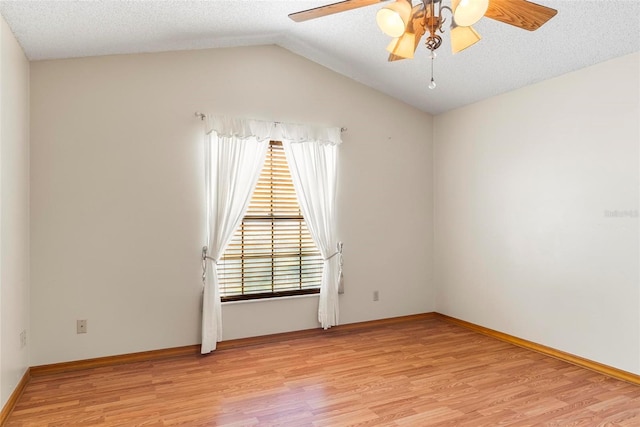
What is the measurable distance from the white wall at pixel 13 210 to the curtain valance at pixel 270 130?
4.83ft

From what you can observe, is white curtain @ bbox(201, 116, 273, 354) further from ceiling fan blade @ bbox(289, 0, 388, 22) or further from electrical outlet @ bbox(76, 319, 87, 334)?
ceiling fan blade @ bbox(289, 0, 388, 22)

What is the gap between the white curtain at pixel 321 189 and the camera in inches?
172

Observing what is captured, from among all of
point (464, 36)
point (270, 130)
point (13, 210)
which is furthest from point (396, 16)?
point (13, 210)

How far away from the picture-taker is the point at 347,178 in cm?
473

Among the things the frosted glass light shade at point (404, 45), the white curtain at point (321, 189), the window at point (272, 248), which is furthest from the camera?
the white curtain at point (321, 189)

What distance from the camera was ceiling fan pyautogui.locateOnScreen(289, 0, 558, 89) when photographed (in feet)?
6.06

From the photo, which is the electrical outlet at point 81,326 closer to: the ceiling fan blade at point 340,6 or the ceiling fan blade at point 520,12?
the ceiling fan blade at point 340,6

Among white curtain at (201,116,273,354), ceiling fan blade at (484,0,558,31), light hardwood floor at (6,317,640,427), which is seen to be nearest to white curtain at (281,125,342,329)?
white curtain at (201,116,273,354)

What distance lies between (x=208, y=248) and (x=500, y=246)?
9.93 feet

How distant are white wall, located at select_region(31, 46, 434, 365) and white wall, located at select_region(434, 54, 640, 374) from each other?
120 cm

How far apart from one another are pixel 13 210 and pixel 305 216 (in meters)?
2.50

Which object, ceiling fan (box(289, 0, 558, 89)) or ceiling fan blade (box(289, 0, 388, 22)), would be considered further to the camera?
ceiling fan blade (box(289, 0, 388, 22))

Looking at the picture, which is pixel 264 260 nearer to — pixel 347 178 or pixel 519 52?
pixel 347 178

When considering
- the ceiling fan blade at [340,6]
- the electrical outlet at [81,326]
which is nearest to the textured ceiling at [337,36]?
the ceiling fan blade at [340,6]
